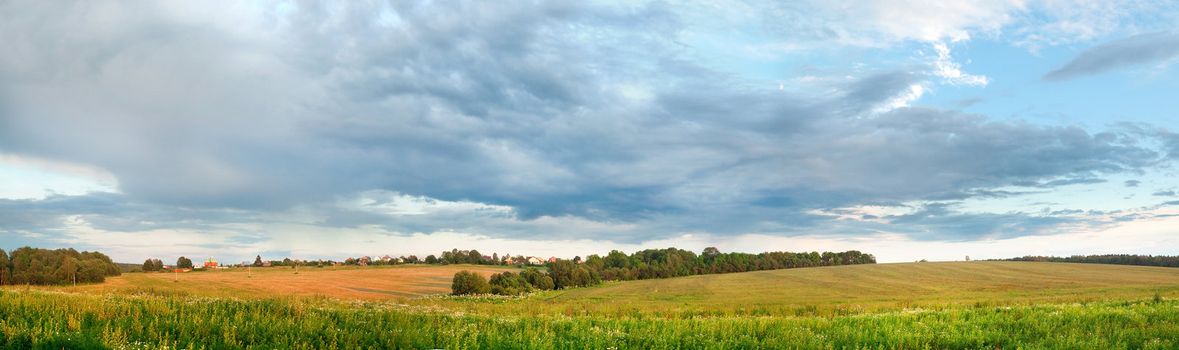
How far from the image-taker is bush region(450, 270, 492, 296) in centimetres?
6704

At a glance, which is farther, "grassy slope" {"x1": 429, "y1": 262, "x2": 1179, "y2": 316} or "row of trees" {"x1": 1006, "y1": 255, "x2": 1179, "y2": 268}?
"row of trees" {"x1": 1006, "y1": 255, "x2": 1179, "y2": 268}

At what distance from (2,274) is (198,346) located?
8029 cm

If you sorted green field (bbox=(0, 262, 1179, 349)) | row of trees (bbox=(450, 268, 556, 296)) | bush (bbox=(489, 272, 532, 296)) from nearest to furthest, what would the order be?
green field (bbox=(0, 262, 1179, 349)), row of trees (bbox=(450, 268, 556, 296)), bush (bbox=(489, 272, 532, 296))

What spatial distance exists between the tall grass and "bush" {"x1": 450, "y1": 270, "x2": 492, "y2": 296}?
5042 cm

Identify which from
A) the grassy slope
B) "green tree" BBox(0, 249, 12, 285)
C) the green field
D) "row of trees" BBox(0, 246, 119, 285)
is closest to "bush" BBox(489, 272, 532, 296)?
the grassy slope

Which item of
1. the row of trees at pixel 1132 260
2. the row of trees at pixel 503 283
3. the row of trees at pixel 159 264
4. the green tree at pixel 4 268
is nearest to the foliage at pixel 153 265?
the row of trees at pixel 159 264

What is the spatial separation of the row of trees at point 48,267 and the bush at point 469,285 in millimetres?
39631

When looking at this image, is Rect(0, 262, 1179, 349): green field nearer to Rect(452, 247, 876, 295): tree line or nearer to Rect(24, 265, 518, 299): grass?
Rect(24, 265, 518, 299): grass

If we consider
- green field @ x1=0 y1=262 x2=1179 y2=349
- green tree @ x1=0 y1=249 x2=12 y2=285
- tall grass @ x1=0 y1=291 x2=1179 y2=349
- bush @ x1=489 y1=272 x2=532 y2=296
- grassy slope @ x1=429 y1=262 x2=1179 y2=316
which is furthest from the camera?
bush @ x1=489 y1=272 x2=532 y2=296

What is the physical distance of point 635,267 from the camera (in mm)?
110250

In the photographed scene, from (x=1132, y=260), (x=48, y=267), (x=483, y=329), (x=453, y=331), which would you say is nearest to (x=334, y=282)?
(x=48, y=267)

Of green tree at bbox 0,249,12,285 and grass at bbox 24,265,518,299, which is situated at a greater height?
green tree at bbox 0,249,12,285

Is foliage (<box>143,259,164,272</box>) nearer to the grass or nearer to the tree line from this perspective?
the grass

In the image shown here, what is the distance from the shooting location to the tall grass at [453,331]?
436 inches
